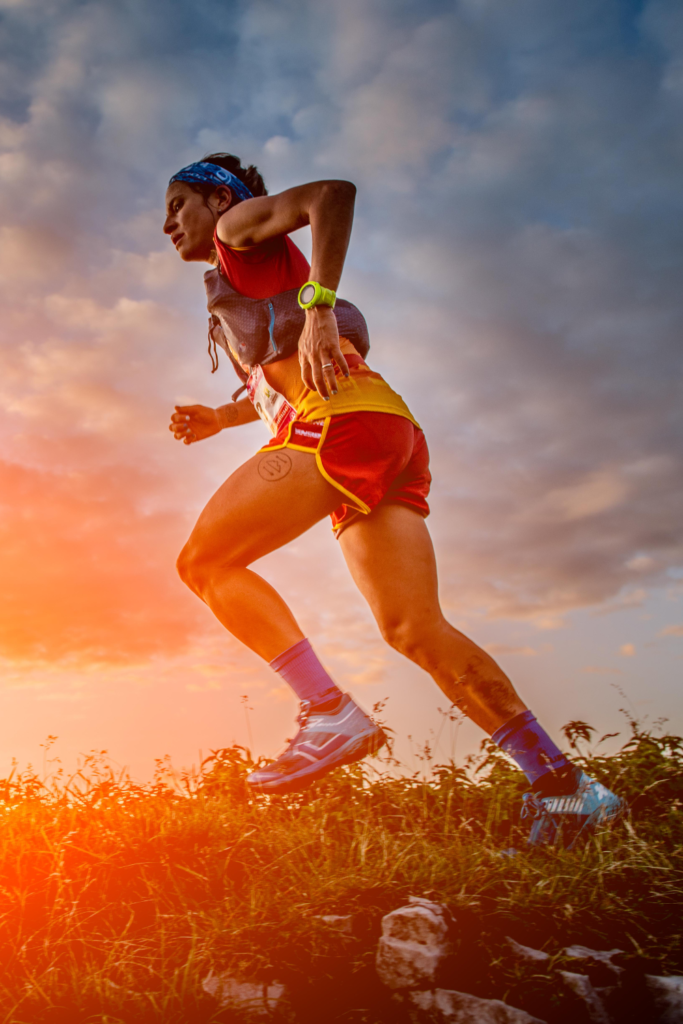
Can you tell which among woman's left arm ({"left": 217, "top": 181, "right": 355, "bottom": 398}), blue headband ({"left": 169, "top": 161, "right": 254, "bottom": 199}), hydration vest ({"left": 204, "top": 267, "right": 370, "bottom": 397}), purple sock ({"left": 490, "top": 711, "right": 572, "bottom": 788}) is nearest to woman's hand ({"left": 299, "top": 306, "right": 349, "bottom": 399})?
woman's left arm ({"left": 217, "top": 181, "right": 355, "bottom": 398})

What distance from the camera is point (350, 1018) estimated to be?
6.55 ft

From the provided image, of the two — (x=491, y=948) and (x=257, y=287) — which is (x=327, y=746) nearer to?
(x=491, y=948)

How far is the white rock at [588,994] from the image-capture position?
2053mm

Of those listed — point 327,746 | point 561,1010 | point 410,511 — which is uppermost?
point 410,511

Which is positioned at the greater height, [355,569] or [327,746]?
[355,569]

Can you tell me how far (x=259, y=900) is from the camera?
92.7 inches

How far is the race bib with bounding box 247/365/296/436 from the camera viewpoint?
289cm

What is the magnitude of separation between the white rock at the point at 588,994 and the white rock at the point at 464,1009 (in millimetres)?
152

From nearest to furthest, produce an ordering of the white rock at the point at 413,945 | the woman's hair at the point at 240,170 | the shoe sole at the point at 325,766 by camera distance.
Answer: the white rock at the point at 413,945, the shoe sole at the point at 325,766, the woman's hair at the point at 240,170

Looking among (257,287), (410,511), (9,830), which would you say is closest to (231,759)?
(9,830)

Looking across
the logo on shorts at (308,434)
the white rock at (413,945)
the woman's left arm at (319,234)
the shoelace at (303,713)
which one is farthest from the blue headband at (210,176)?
the white rock at (413,945)

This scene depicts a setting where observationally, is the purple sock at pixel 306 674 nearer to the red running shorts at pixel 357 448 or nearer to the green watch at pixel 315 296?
the red running shorts at pixel 357 448

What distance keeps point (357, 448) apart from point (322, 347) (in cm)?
39

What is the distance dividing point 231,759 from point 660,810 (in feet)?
7.75
